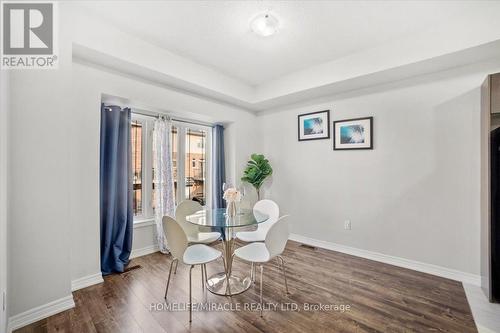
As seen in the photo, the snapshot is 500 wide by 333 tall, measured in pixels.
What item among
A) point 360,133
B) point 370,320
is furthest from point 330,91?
point 370,320

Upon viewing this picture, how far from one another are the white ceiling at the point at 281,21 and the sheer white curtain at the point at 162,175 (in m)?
1.18

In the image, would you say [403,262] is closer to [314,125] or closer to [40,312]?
[314,125]

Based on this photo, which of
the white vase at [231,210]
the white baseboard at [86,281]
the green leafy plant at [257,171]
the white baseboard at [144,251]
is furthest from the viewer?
the green leafy plant at [257,171]

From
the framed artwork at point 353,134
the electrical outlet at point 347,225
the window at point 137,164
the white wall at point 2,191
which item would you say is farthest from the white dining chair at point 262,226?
the white wall at point 2,191

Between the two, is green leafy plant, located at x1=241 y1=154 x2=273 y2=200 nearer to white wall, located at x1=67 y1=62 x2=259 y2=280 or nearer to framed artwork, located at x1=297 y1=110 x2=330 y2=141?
framed artwork, located at x1=297 y1=110 x2=330 y2=141

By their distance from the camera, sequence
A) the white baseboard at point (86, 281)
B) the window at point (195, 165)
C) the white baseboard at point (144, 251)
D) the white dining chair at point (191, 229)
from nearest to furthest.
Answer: the white baseboard at point (86, 281), the white dining chair at point (191, 229), the white baseboard at point (144, 251), the window at point (195, 165)

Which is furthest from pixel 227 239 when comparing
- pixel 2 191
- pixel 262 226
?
pixel 2 191

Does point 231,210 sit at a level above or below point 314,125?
below

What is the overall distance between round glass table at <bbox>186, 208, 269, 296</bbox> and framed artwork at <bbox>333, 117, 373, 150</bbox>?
6.20 ft

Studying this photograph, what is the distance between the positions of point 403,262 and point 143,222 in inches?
147

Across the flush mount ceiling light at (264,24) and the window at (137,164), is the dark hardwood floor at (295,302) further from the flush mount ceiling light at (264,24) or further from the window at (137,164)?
the flush mount ceiling light at (264,24)

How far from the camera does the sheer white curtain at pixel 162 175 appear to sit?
3463 millimetres

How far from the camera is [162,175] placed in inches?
138

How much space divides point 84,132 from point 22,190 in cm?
85
